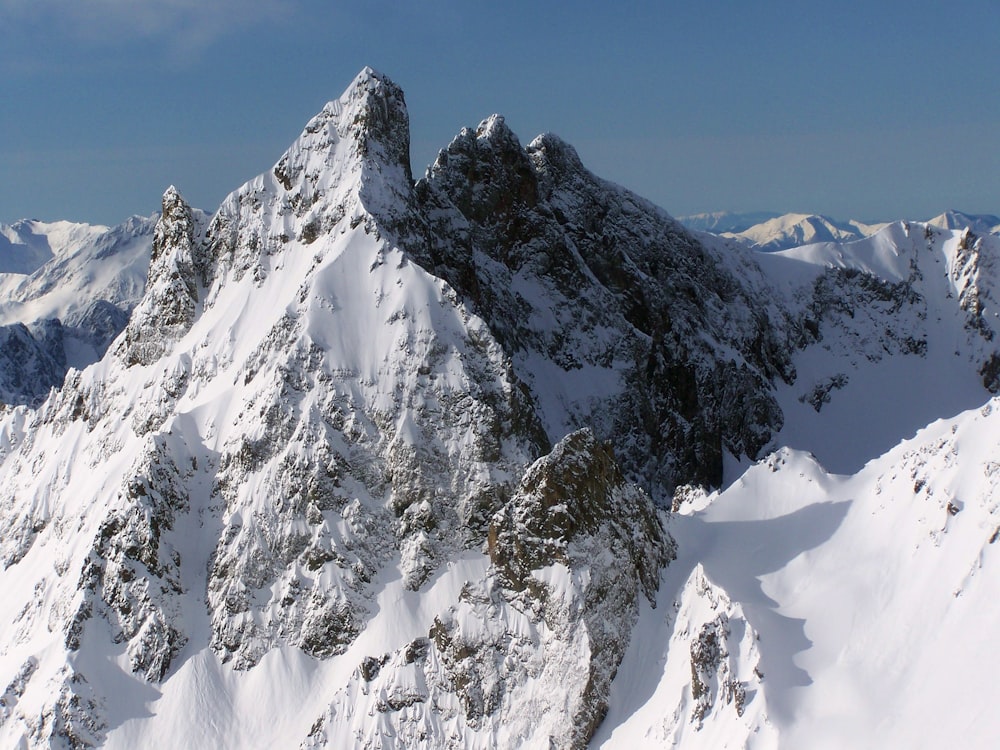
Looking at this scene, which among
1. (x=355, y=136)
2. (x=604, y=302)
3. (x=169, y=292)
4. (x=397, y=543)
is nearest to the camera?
(x=397, y=543)

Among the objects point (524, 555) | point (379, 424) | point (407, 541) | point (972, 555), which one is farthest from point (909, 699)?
point (379, 424)

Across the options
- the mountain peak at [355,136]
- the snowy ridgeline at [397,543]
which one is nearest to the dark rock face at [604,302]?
the snowy ridgeline at [397,543]

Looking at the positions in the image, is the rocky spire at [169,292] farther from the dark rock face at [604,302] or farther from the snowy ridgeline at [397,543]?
the dark rock face at [604,302]

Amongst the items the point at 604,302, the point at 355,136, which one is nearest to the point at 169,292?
the point at 355,136

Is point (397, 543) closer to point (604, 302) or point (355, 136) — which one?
point (355, 136)

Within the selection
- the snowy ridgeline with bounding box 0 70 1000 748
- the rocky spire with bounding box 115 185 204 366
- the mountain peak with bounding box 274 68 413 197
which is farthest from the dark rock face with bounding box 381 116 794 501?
the rocky spire with bounding box 115 185 204 366
